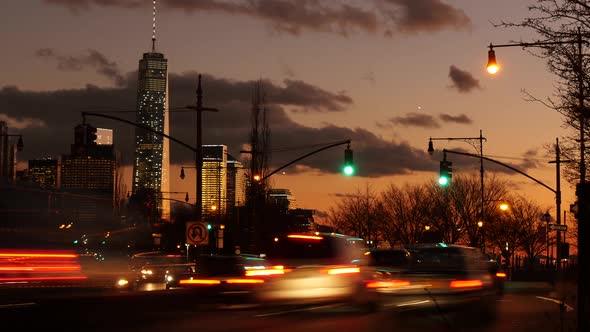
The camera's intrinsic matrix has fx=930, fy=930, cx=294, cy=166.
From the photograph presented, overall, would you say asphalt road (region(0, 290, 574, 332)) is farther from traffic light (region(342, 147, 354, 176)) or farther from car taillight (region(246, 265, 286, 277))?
traffic light (region(342, 147, 354, 176))

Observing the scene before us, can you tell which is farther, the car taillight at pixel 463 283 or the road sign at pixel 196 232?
the road sign at pixel 196 232

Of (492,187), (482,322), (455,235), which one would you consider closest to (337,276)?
(482,322)

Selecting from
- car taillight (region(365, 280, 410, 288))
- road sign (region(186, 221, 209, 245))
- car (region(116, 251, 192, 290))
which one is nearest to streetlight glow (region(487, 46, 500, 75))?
car taillight (region(365, 280, 410, 288))

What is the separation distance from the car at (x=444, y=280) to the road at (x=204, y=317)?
1.52 ft

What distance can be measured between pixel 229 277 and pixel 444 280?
16.5ft

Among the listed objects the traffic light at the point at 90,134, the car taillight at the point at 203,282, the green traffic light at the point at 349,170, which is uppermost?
the traffic light at the point at 90,134

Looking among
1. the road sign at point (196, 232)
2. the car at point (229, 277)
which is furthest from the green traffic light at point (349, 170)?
the car at point (229, 277)

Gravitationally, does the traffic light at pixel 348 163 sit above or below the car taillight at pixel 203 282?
above

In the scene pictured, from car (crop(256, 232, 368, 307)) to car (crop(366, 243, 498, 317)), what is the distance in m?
0.93

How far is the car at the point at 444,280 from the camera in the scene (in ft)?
70.3

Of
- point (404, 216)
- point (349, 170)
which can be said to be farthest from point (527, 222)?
point (349, 170)

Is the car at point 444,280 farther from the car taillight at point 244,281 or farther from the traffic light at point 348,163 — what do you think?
the traffic light at point 348,163

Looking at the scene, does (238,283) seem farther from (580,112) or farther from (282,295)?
(580,112)

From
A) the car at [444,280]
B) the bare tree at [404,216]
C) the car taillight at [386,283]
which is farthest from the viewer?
the bare tree at [404,216]
